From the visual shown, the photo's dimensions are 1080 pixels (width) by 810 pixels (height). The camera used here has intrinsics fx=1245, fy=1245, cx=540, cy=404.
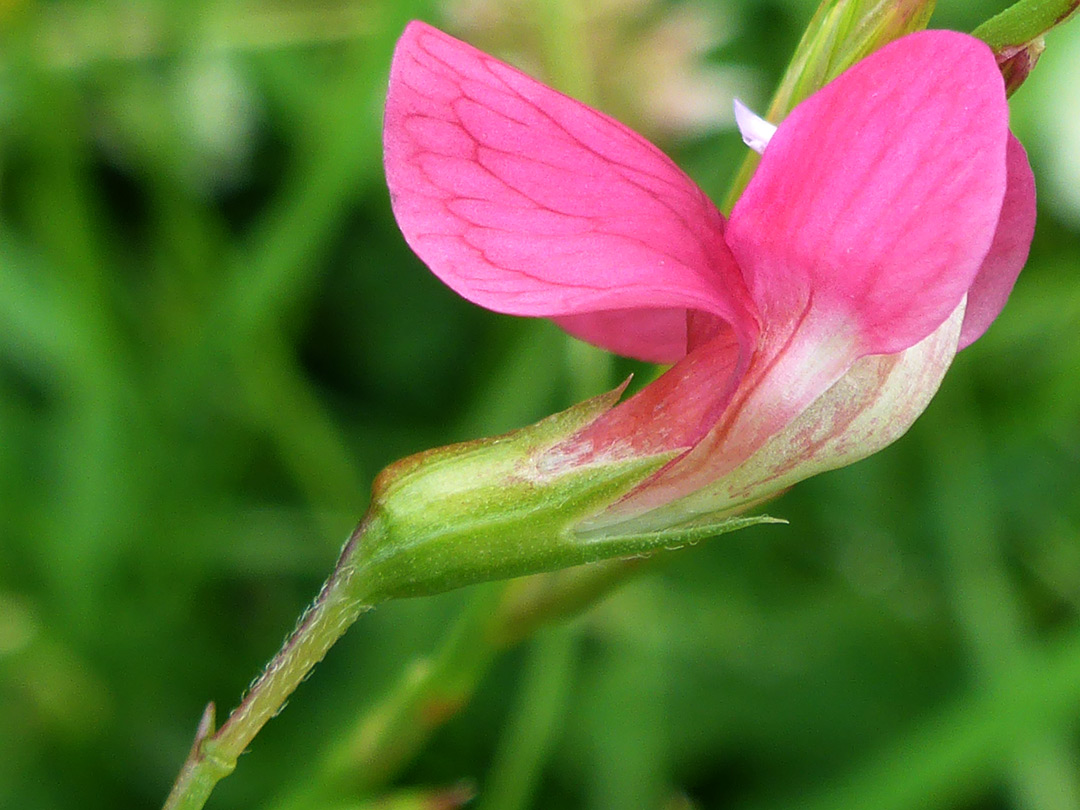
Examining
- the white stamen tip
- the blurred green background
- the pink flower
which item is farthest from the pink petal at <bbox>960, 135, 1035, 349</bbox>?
the blurred green background

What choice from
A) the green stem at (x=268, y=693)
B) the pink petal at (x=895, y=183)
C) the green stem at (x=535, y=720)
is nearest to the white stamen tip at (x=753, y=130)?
the pink petal at (x=895, y=183)

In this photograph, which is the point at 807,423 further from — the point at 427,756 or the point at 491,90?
the point at 427,756

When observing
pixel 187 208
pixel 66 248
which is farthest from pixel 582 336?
pixel 187 208

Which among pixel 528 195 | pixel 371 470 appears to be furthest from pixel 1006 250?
pixel 371 470

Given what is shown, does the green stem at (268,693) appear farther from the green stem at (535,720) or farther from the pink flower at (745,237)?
the green stem at (535,720)

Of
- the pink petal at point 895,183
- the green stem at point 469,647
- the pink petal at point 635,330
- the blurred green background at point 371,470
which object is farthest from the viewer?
the blurred green background at point 371,470

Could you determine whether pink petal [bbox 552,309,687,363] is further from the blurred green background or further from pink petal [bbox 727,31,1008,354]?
the blurred green background
